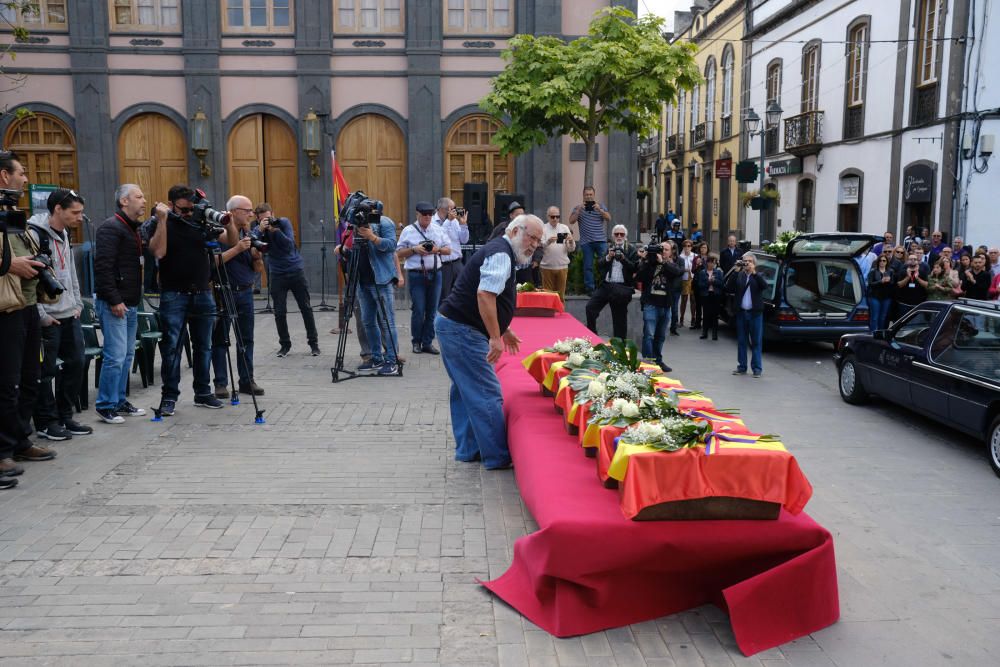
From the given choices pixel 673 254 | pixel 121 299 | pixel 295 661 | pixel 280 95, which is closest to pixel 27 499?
pixel 121 299

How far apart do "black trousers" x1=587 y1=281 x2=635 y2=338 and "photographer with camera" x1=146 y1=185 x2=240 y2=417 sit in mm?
5898

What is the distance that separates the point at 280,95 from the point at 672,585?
18.2 m

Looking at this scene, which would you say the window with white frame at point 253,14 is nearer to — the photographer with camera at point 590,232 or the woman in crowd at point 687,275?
the photographer with camera at point 590,232

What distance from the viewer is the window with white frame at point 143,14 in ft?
65.7

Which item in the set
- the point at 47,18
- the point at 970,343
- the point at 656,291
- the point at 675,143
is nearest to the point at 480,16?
the point at 47,18

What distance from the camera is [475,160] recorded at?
2083 centimetres

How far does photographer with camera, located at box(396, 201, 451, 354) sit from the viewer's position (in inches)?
461

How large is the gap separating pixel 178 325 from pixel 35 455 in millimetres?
1864

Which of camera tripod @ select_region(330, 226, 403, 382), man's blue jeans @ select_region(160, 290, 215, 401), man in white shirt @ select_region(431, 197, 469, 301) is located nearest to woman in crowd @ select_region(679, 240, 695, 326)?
man in white shirt @ select_region(431, 197, 469, 301)

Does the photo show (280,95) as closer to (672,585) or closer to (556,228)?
(556,228)

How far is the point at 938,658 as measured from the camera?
4.19m

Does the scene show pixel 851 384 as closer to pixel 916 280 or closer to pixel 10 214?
pixel 916 280

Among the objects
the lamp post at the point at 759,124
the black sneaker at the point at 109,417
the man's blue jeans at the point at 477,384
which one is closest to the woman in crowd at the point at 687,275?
the lamp post at the point at 759,124

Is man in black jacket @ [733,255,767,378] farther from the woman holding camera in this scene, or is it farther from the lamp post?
the lamp post
